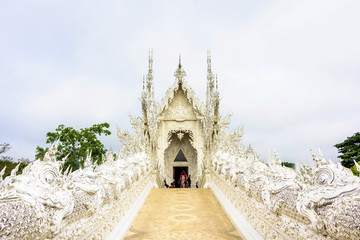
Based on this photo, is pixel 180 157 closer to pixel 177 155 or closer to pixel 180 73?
pixel 177 155

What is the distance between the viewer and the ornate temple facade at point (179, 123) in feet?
28.8

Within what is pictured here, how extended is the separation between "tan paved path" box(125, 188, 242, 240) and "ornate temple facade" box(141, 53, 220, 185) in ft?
11.2

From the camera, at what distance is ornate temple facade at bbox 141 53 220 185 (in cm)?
876

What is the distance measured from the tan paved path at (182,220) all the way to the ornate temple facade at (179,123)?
3410mm

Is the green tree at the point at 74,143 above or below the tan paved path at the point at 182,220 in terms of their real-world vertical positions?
above

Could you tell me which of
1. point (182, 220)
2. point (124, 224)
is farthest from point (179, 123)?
point (124, 224)

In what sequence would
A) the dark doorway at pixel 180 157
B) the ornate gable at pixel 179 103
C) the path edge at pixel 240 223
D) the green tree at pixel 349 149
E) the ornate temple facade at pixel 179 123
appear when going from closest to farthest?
the path edge at pixel 240 223 < the ornate temple facade at pixel 179 123 < the ornate gable at pixel 179 103 < the dark doorway at pixel 180 157 < the green tree at pixel 349 149

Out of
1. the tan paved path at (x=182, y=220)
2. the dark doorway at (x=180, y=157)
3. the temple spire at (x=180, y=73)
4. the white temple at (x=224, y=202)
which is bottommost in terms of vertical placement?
the tan paved path at (x=182, y=220)

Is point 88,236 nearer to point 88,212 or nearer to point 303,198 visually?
point 88,212

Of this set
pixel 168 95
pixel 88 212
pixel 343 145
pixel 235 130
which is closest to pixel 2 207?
pixel 88 212

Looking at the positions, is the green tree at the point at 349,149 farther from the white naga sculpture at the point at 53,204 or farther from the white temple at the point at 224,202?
the white naga sculpture at the point at 53,204

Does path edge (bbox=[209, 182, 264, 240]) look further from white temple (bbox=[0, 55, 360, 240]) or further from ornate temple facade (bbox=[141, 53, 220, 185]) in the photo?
ornate temple facade (bbox=[141, 53, 220, 185])

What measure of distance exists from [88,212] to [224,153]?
15.2 feet

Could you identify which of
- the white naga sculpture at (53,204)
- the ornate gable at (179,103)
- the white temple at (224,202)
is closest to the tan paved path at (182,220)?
the white temple at (224,202)
